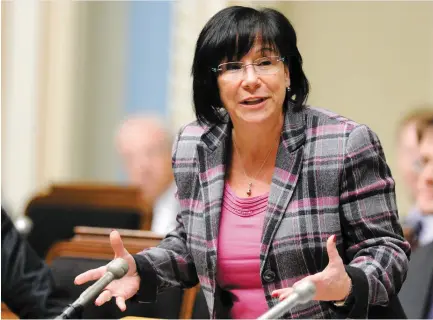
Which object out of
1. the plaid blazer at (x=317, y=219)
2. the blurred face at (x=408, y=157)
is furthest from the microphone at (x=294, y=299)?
the blurred face at (x=408, y=157)

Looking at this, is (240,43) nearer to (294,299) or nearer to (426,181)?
(294,299)

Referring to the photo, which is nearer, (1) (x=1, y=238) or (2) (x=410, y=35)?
(1) (x=1, y=238)

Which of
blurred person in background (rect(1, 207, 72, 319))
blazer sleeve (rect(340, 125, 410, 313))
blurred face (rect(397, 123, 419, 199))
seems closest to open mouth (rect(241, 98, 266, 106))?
blazer sleeve (rect(340, 125, 410, 313))

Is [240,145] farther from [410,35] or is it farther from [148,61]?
Result: [148,61]

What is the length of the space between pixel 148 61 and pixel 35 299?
4.57 metres

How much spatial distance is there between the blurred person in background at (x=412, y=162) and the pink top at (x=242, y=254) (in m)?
1.40

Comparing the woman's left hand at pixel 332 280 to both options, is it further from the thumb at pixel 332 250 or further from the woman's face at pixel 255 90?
the woman's face at pixel 255 90

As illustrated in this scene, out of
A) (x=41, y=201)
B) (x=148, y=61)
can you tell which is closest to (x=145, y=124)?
(x=41, y=201)

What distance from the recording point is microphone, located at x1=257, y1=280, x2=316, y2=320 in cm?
144

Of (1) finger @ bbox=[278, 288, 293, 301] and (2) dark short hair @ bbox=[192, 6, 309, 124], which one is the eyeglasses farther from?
(1) finger @ bbox=[278, 288, 293, 301]

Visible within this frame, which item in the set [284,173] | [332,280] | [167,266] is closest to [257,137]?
[284,173]

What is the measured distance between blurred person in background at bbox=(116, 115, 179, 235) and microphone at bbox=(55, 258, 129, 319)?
104 inches

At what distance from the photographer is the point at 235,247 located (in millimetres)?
1943

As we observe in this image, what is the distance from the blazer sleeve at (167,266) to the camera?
195 centimetres
